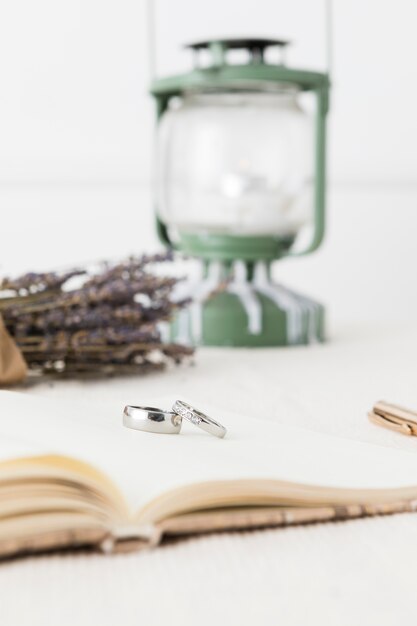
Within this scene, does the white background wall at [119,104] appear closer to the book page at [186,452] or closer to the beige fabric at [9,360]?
the beige fabric at [9,360]

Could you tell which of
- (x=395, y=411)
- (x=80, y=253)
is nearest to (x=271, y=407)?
(x=395, y=411)

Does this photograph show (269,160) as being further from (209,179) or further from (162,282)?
(162,282)

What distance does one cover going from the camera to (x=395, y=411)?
31.1 inches

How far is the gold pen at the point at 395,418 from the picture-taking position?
0.77 m

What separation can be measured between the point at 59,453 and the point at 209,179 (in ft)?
3.04

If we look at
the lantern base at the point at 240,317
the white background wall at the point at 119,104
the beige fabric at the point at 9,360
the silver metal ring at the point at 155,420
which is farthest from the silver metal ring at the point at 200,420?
the white background wall at the point at 119,104

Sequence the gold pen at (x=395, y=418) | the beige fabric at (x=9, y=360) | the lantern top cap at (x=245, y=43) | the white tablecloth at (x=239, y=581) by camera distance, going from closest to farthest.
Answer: the white tablecloth at (x=239, y=581), the gold pen at (x=395, y=418), the beige fabric at (x=9, y=360), the lantern top cap at (x=245, y=43)

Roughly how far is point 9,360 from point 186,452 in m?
0.45

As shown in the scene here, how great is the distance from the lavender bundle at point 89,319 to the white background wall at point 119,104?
1118 mm

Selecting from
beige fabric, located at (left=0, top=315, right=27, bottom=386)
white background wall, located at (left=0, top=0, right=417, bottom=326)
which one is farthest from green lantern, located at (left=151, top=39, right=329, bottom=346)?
white background wall, located at (left=0, top=0, right=417, bottom=326)

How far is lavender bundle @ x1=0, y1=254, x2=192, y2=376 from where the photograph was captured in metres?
1.00

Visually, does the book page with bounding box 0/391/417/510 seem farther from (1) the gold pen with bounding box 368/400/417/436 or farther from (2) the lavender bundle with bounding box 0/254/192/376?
(2) the lavender bundle with bounding box 0/254/192/376

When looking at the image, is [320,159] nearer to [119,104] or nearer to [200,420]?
[200,420]

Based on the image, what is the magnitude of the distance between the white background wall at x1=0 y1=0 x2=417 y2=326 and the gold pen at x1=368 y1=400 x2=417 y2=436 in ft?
A: 4.72
